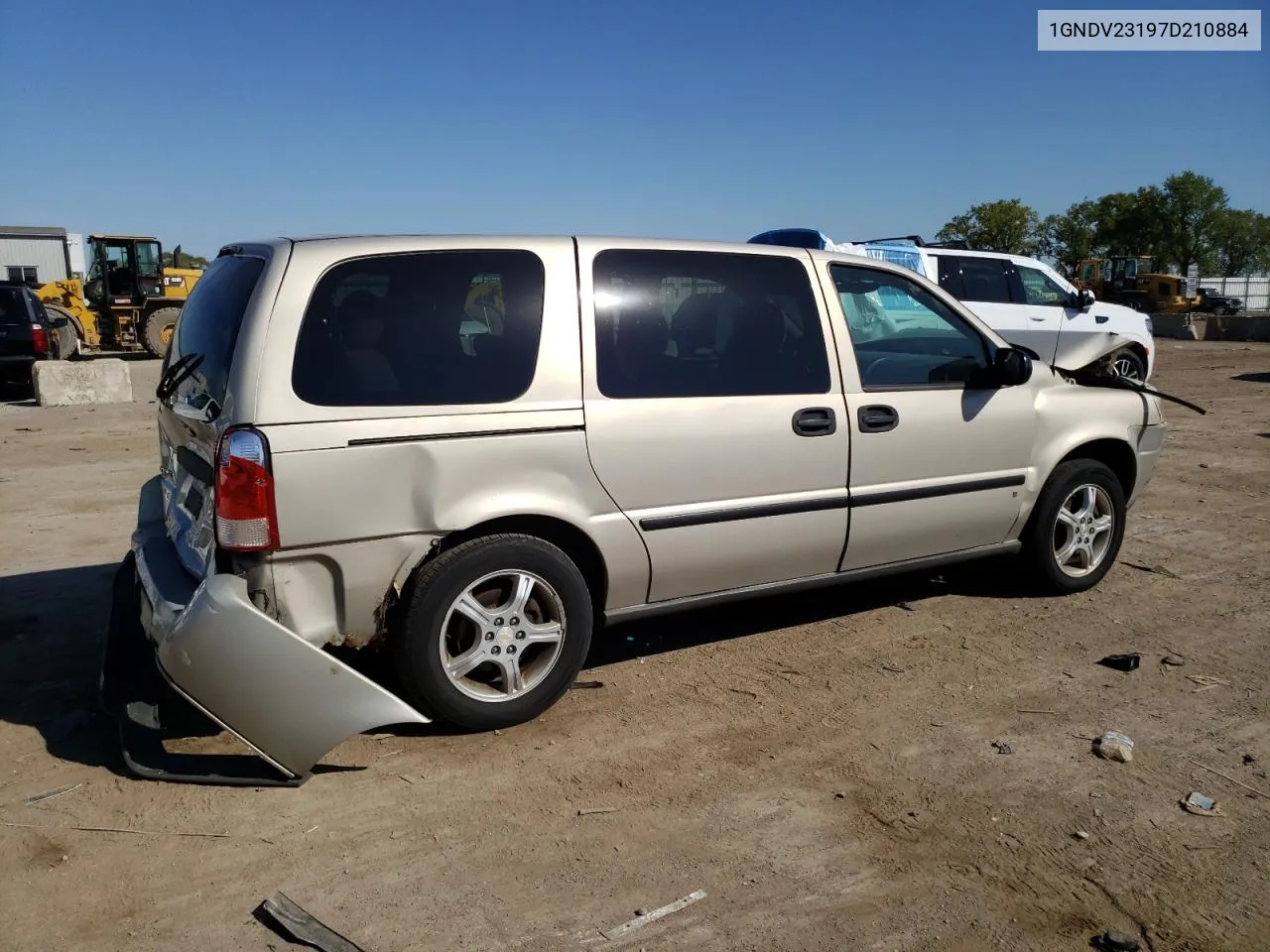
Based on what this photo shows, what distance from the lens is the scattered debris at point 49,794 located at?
3.39 meters

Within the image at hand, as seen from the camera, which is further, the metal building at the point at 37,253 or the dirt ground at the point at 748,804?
the metal building at the point at 37,253

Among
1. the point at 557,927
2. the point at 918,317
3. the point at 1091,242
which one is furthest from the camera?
the point at 1091,242

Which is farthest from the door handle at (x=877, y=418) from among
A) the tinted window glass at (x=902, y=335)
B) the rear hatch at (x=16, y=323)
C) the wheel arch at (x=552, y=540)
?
the rear hatch at (x=16, y=323)

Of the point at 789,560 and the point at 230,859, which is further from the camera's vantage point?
the point at 789,560

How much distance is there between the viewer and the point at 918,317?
5027mm

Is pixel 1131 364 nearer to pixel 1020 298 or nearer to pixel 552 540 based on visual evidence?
pixel 1020 298

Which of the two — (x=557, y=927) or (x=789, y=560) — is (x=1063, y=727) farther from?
(x=557, y=927)

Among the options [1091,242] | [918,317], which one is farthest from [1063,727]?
[1091,242]

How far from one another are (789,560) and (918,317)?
147 cm

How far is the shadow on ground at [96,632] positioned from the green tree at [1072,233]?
6480cm

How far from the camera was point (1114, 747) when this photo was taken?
3760mm

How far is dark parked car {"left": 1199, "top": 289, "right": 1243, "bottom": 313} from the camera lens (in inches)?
1726

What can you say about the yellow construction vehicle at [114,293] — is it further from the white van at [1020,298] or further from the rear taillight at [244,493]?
the rear taillight at [244,493]

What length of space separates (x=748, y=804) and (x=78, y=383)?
1418cm
